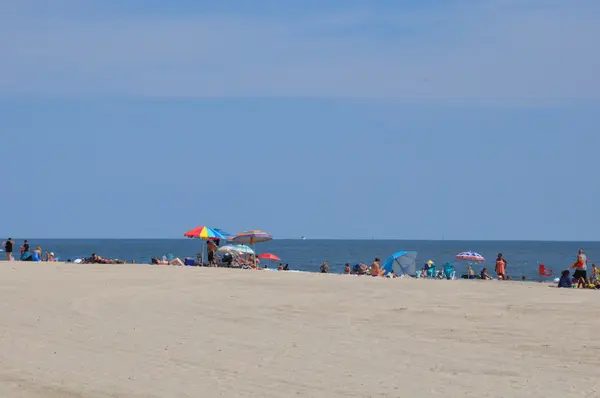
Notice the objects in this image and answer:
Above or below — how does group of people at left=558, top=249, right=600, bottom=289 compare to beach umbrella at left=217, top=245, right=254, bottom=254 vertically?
below

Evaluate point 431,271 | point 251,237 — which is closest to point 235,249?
point 251,237

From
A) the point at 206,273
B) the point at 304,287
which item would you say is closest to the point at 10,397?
the point at 304,287

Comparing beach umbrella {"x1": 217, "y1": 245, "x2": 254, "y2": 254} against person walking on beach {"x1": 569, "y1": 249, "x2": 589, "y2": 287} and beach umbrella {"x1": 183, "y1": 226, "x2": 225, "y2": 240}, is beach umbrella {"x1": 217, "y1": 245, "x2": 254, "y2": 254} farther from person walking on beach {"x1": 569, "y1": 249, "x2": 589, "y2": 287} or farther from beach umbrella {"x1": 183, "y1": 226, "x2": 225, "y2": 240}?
person walking on beach {"x1": 569, "y1": 249, "x2": 589, "y2": 287}

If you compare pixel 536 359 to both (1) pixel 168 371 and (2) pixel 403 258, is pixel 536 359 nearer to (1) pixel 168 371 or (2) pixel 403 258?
(1) pixel 168 371

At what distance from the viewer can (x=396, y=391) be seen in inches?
365

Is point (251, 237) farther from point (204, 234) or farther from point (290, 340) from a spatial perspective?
point (290, 340)

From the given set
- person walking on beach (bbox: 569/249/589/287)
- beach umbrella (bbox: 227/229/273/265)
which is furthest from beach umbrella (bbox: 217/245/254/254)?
person walking on beach (bbox: 569/249/589/287)

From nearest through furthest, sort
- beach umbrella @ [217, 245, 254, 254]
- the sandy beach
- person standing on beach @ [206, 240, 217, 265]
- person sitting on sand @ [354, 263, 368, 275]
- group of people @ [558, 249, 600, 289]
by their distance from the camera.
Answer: the sandy beach, group of people @ [558, 249, 600, 289], person standing on beach @ [206, 240, 217, 265], person sitting on sand @ [354, 263, 368, 275], beach umbrella @ [217, 245, 254, 254]

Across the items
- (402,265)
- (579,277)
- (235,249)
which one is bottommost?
(579,277)

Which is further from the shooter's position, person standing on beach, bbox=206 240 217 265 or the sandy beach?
person standing on beach, bbox=206 240 217 265

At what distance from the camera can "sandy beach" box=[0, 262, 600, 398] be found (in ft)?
31.0

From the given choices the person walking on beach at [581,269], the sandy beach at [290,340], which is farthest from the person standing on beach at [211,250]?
the person walking on beach at [581,269]

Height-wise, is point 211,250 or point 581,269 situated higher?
→ point 211,250

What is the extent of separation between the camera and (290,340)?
12.5 meters
